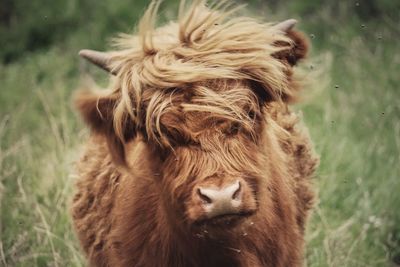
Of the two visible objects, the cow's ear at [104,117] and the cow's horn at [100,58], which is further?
the cow's horn at [100,58]

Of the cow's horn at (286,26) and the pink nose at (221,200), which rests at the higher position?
the cow's horn at (286,26)

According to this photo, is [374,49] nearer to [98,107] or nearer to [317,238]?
[317,238]

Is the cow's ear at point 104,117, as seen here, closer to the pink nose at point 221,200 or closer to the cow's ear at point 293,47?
the pink nose at point 221,200

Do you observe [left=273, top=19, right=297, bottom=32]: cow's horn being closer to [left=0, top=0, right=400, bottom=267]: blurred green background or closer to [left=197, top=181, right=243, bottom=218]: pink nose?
[left=0, top=0, right=400, bottom=267]: blurred green background

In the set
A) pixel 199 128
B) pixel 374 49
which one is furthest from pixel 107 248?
pixel 374 49

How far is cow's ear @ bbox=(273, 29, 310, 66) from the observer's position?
400 centimetres

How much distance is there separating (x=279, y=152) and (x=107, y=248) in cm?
115

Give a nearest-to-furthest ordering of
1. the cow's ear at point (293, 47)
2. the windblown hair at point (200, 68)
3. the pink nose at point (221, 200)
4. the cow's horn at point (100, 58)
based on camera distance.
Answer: the pink nose at point (221, 200), the windblown hair at point (200, 68), the cow's ear at point (293, 47), the cow's horn at point (100, 58)

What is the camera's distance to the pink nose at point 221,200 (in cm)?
335

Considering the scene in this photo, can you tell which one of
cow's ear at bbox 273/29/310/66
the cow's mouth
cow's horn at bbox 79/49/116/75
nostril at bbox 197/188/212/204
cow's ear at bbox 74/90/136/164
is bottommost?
the cow's mouth

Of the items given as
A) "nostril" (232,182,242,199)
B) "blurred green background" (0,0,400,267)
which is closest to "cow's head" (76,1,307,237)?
"nostril" (232,182,242,199)

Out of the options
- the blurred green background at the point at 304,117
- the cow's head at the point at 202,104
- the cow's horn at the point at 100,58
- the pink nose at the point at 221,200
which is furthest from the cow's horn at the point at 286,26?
the pink nose at the point at 221,200

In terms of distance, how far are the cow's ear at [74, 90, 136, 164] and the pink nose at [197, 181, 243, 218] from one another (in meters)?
0.66

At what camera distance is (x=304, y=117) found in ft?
23.2
